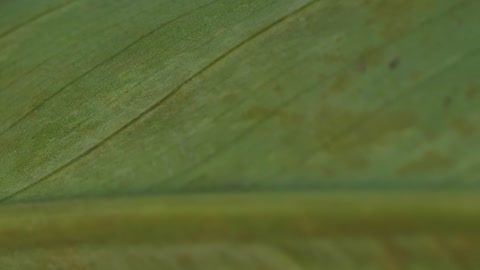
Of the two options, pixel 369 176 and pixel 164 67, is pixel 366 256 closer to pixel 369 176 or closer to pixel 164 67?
pixel 369 176

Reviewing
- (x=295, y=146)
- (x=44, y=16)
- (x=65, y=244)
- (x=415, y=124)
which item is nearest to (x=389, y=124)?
(x=415, y=124)

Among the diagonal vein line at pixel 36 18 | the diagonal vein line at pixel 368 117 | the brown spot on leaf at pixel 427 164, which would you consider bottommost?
the brown spot on leaf at pixel 427 164

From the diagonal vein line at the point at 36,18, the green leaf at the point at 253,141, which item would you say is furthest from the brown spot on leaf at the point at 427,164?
the diagonal vein line at the point at 36,18

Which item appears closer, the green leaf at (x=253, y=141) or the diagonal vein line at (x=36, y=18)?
the green leaf at (x=253, y=141)

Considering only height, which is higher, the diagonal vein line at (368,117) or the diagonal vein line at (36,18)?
the diagonal vein line at (36,18)

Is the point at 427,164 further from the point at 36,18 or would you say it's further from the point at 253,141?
the point at 36,18

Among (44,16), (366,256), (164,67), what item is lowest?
(366,256)

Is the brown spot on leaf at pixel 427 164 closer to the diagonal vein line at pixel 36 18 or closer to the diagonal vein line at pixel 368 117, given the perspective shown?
the diagonal vein line at pixel 368 117
